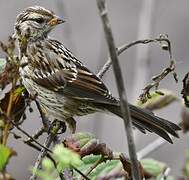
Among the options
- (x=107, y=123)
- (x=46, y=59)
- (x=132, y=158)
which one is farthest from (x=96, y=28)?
(x=132, y=158)

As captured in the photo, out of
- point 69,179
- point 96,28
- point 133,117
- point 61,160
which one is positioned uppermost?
point 96,28

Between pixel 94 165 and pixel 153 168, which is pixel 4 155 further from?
pixel 153 168

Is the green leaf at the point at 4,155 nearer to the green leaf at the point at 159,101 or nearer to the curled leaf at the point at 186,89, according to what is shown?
the curled leaf at the point at 186,89

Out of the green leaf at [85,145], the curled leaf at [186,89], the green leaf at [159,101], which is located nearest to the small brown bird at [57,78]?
the green leaf at [159,101]

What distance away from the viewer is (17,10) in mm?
10703

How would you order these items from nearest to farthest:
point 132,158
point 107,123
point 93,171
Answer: point 132,158 < point 93,171 < point 107,123

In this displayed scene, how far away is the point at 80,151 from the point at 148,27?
1.87 meters

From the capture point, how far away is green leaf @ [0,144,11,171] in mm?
1726

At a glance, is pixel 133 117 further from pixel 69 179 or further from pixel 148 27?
pixel 69 179

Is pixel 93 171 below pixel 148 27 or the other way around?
below

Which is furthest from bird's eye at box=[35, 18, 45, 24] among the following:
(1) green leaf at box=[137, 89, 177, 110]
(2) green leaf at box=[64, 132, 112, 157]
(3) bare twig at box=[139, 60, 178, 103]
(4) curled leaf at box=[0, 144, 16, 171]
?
(4) curled leaf at box=[0, 144, 16, 171]

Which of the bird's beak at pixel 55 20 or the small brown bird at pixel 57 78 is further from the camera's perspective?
the bird's beak at pixel 55 20

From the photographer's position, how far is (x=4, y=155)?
1.74 metres

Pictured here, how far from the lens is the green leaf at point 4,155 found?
173 centimetres
